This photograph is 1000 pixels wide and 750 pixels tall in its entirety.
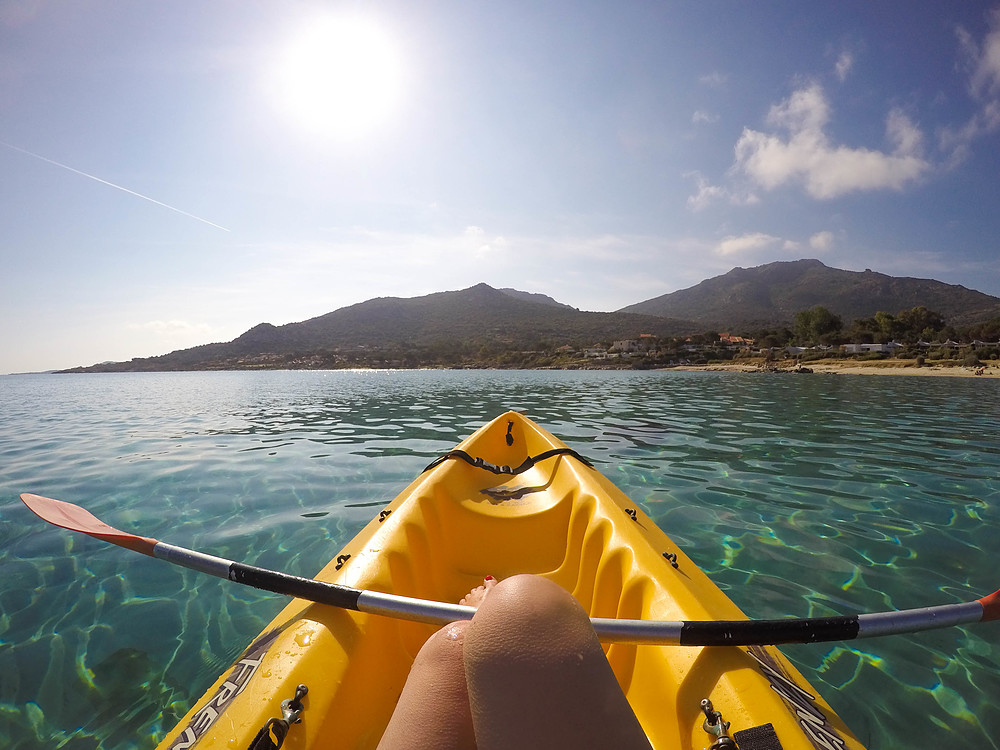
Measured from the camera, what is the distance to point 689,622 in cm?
150

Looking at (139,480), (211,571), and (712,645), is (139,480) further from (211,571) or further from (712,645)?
(712,645)

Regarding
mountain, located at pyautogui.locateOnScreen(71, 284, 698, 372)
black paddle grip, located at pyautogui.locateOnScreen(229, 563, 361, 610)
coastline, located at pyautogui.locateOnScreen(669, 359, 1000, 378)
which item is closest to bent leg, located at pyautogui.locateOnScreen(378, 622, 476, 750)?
black paddle grip, located at pyautogui.locateOnScreen(229, 563, 361, 610)

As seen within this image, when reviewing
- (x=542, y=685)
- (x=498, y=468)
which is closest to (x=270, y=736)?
(x=542, y=685)

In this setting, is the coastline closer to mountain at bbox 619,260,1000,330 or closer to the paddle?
the paddle

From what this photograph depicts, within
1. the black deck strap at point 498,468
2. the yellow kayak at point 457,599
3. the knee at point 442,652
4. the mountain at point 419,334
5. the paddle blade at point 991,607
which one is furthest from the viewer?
the mountain at point 419,334

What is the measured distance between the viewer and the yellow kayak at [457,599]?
1.32 metres

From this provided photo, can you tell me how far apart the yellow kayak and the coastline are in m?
35.3

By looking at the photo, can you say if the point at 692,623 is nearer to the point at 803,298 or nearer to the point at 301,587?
the point at 301,587

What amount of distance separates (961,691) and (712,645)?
6.94 ft

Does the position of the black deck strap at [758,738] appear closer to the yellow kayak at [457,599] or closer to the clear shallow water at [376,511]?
the yellow kayak at [457,599]

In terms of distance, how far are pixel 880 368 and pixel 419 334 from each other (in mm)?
75578

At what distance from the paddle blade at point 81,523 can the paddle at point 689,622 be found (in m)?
0.47

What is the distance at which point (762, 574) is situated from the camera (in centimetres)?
354

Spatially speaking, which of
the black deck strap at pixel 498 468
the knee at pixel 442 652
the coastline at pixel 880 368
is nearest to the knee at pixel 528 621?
the knee at pixel 442 652
